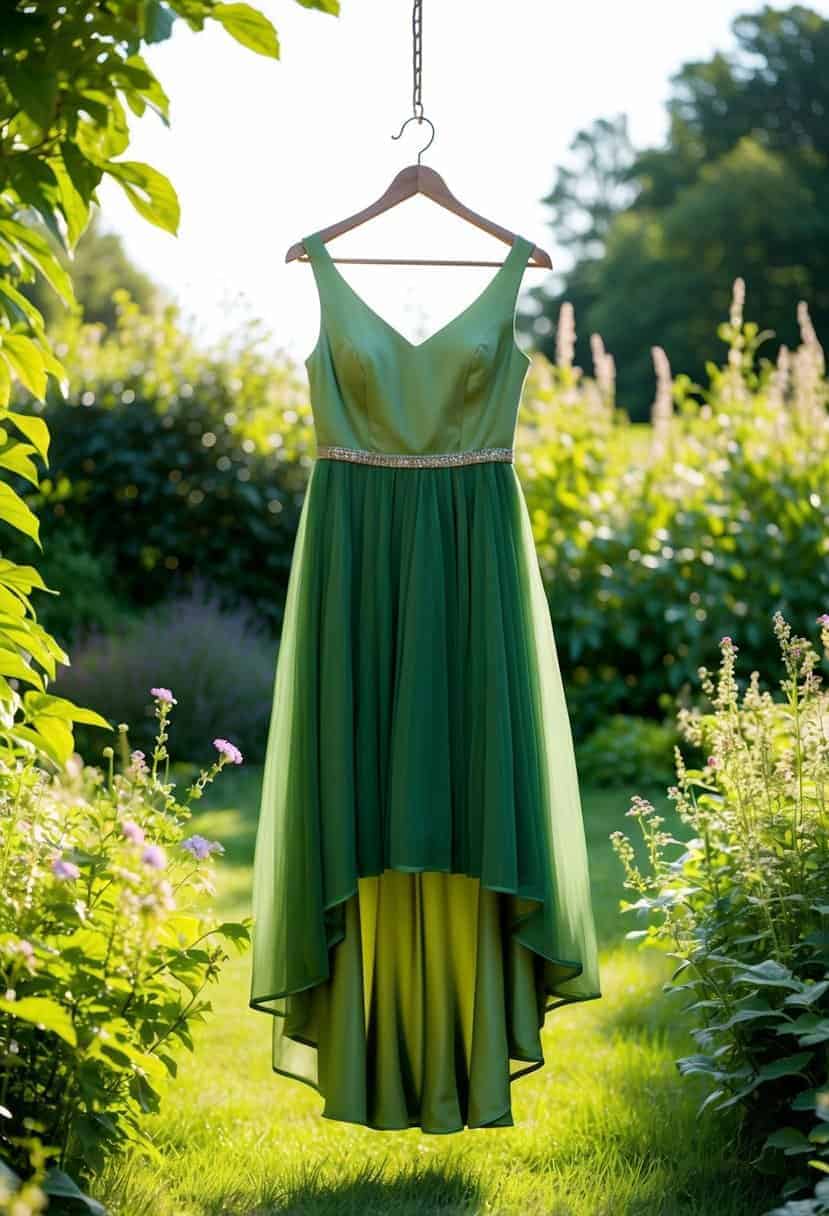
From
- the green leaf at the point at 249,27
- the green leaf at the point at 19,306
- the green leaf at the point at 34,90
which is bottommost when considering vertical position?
the green leaf at the point at 19,306

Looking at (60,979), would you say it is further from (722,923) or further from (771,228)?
(771,228)

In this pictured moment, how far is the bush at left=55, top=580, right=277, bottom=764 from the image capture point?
5.85 m

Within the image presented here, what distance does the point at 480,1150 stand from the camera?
2.48 meters

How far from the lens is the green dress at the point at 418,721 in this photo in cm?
215

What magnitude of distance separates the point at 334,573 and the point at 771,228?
83.1ft

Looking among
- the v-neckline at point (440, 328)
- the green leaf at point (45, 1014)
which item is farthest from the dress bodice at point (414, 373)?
the green leaf at point (45, 1014)

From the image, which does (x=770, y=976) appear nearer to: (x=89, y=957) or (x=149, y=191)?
(x=89, y=957)

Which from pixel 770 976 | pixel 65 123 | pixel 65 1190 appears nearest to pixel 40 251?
pixel 65 123

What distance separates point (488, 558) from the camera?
Result: 86.2 inches

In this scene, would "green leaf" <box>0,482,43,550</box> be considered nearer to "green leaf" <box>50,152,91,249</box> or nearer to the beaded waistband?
"green leaf" <box>50,152,91,249</box>

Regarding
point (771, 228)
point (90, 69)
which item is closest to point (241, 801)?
point (90, 69)
